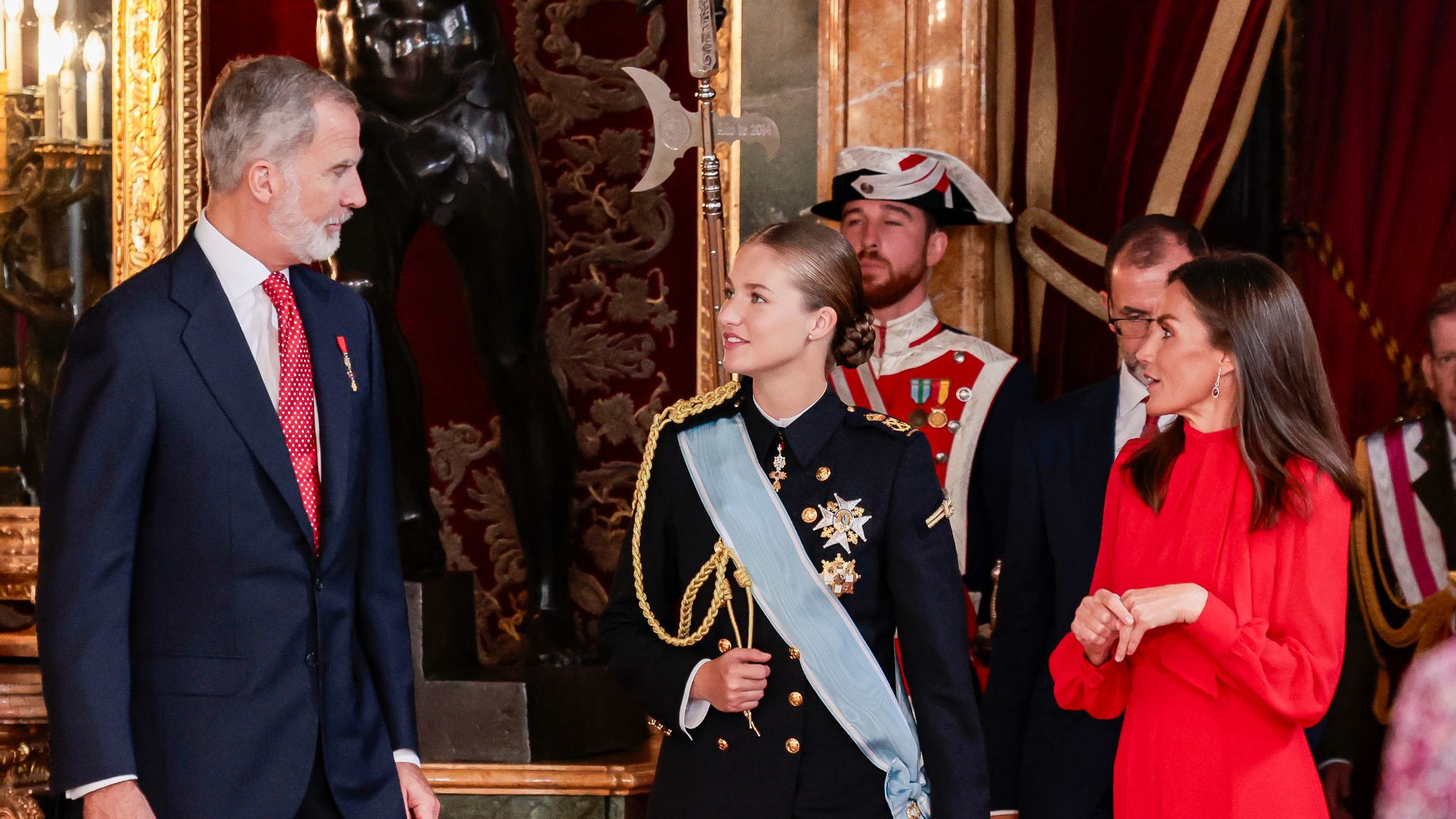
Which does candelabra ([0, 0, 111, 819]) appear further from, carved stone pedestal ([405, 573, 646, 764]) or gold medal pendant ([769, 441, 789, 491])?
gold medal pendant ([769, 441, 789, 491])

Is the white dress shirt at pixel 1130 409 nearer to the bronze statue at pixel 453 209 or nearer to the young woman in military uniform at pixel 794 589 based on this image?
the young woman in military uniform at pixel 794 589

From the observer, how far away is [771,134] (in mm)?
3240

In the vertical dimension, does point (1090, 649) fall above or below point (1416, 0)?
below

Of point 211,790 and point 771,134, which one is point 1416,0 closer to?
point 771,134

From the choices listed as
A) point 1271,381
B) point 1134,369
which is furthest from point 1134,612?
point 1134,369

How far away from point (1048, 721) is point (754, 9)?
199 cm

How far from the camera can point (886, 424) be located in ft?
7.52

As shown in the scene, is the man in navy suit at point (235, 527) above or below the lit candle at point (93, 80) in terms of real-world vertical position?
below

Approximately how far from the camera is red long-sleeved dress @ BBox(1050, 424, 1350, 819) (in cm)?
206

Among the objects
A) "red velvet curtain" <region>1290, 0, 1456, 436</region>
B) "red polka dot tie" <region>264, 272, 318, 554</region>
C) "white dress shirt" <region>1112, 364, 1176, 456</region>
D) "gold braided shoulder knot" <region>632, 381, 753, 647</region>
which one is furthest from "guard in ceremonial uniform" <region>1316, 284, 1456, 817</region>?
"red polka dot tie" <region>264, 272, 318, 554</region>

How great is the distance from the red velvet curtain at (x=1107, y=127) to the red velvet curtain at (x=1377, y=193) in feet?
0.72

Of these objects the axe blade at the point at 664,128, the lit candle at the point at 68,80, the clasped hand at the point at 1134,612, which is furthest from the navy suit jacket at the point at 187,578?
the lit candle at the point at 68,80

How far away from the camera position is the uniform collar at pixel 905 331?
11.5 ft

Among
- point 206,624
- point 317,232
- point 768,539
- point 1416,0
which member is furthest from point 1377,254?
point 206,624
